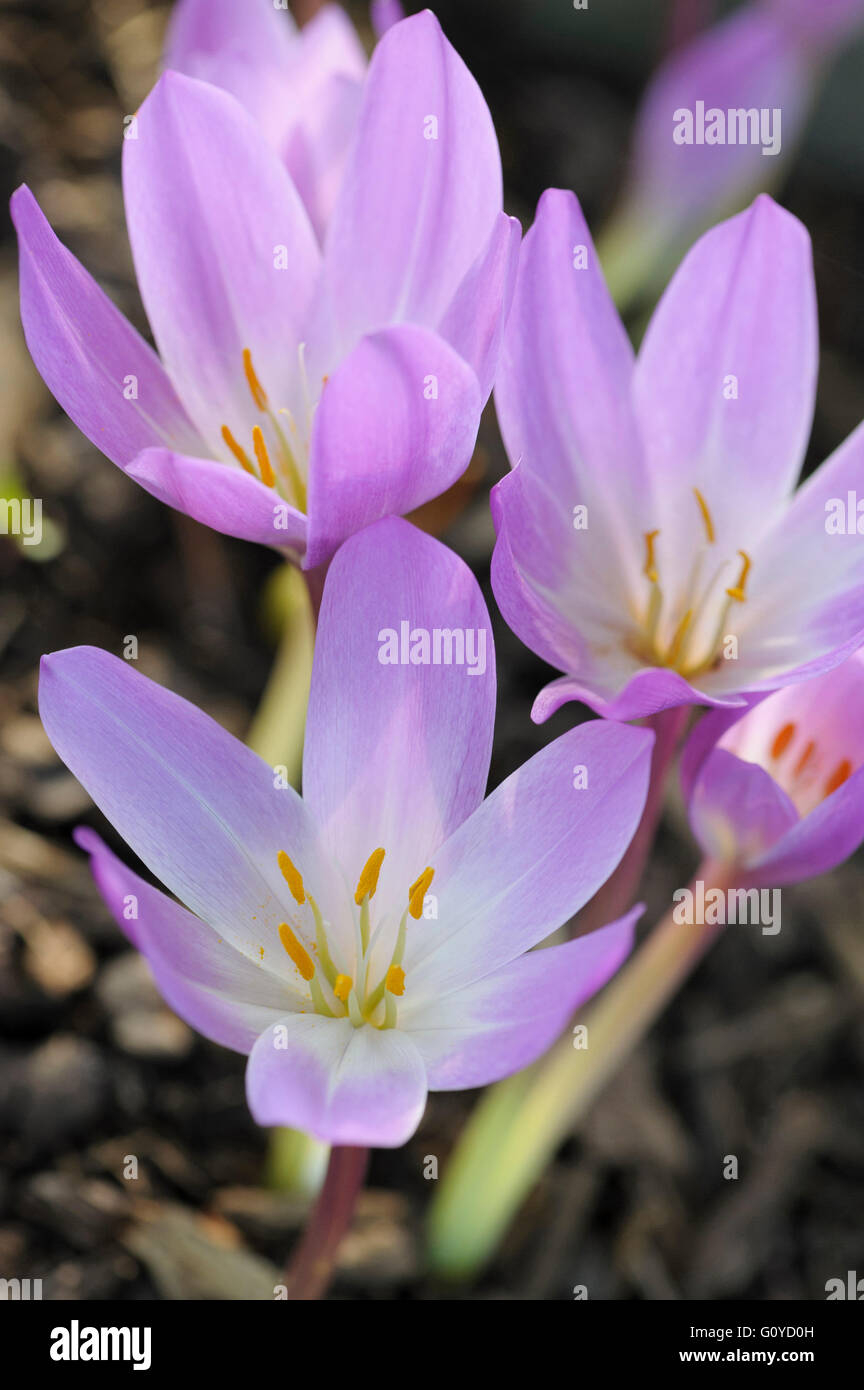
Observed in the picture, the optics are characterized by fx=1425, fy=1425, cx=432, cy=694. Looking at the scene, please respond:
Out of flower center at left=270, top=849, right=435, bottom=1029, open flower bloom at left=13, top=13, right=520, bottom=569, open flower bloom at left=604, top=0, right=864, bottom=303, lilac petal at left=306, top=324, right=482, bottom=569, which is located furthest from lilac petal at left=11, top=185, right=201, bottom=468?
open flower bloom at left=604, top=0, right=864, bottom=303

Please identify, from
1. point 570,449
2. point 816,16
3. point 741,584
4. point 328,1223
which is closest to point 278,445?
point 570,449

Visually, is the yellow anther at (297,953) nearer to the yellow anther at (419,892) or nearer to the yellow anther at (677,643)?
the yellow anther at (419,892)

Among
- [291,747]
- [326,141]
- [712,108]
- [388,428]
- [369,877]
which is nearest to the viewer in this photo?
[388,428]

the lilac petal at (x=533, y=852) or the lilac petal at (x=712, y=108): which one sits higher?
the lilac petal at (x=712, y=108)

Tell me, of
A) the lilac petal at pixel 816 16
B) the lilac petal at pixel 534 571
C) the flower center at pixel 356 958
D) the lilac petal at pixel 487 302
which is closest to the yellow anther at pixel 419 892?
the flower center at pixel 356 958

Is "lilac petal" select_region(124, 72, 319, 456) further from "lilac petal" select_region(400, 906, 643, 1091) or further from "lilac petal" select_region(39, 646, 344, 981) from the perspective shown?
"lilac petal" select_region(400, 906, 643, 1091)

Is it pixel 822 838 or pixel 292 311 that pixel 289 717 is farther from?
pixel 822 838
